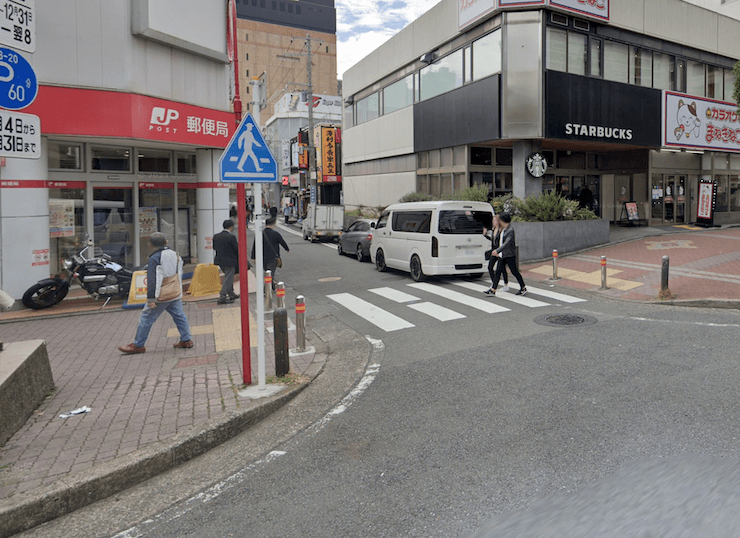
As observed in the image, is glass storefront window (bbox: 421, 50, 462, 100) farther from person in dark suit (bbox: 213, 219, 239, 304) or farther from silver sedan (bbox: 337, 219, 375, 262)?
person in dark suit (bbox: 213, 219, 239, 304)

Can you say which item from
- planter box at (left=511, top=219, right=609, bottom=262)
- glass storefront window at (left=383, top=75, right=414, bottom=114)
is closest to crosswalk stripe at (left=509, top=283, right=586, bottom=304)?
planter box at (left=511, top=219, right=609, bottom=262)

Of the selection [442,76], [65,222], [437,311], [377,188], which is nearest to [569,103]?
[442,76]

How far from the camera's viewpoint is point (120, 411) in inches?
222

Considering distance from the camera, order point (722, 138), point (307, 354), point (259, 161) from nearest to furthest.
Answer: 1. point (259, 161)
2. point (307, 354)
3. point (722, 138)

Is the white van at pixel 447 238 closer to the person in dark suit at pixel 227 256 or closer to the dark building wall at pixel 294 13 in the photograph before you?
the person in dark suit at pixel 227 256

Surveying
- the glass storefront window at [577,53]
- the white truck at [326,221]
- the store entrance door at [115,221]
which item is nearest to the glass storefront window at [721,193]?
the glass storefront window at [577,53]

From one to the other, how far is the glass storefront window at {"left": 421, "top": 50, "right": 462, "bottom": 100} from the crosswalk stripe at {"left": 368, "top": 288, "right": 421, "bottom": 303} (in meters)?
12.5

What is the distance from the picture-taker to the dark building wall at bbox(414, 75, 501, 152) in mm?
19766

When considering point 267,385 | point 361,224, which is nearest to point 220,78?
point 361,224

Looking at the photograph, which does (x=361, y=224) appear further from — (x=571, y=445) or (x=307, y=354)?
(x=571, y=445)

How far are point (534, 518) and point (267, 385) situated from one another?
3700mm

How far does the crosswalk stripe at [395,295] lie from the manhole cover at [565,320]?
→ 9.93 feet

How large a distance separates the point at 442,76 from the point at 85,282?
1735cm

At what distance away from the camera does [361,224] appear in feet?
66.8
